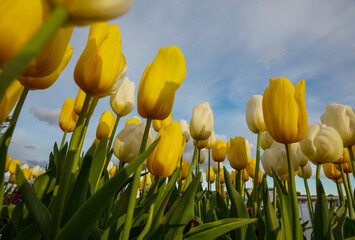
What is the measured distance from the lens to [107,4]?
0.33 meters

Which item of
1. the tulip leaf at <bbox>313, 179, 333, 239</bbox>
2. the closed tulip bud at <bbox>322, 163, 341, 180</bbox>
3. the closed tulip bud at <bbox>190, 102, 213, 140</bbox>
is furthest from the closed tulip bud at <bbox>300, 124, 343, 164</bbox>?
the closed tulip bud at <bbox>322, 163, 341, 180</bbox>

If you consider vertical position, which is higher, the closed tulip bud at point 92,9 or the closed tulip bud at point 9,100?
the closed tulip bud at point 9,100

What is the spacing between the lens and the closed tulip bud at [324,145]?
1592 millimetres

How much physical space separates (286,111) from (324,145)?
71cm

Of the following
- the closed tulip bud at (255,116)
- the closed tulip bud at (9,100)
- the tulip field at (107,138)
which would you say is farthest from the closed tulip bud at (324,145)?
the closed tulip bud at (9,100)

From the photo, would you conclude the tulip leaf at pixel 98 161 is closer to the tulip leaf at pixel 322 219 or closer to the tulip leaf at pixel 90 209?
the tulip leaf at pixel 90 209

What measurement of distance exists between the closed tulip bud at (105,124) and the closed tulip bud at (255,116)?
1.28m

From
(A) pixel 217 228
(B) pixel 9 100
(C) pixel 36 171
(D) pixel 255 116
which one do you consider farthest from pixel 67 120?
(C) pixel 36 171

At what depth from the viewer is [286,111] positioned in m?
1.10

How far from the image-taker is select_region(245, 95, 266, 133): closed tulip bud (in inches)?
89.1

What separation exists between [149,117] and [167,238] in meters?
0.50

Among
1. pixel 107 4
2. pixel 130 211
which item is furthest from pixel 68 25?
pixel 130 211

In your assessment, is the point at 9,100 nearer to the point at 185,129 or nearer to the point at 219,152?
the point at 185,129

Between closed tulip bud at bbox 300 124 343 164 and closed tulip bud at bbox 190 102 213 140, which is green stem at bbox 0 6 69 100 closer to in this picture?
closed tulip bud at bbox 300 124 343 164
